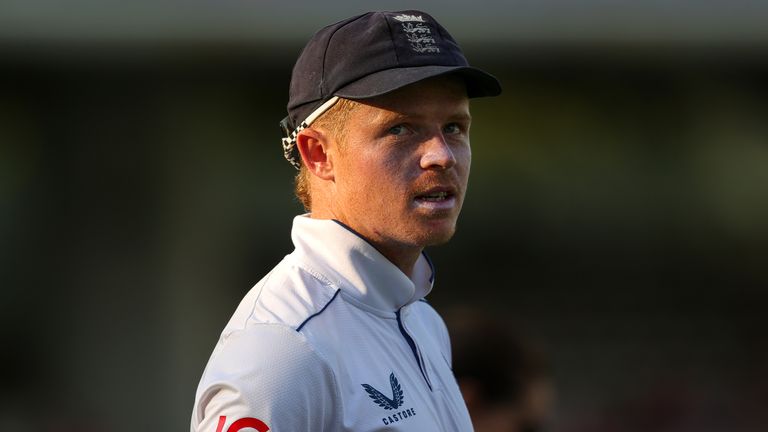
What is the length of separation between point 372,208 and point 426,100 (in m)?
0.18

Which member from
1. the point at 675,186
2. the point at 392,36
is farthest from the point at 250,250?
the point at 392,36

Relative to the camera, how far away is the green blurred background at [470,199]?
4125mm

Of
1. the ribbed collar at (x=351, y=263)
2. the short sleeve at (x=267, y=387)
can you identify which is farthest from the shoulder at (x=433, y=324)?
the short sleeve at (x=267, y=387)

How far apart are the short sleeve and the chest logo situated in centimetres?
7

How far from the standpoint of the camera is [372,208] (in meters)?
1.48

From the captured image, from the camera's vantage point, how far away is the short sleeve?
1234 mm

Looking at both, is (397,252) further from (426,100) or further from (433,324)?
(433,324)

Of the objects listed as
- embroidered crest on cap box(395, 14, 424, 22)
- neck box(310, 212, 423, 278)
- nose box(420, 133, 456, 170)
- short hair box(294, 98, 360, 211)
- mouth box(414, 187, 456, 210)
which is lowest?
neck box(310, 212, 423, 278)

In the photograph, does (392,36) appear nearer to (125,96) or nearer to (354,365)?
(354,365)

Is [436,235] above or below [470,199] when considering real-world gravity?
above

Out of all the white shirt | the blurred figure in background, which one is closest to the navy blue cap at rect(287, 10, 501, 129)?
the white shirt

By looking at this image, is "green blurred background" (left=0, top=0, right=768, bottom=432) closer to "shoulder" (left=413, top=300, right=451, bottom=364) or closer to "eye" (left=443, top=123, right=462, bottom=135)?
"shoulder" (left=413, top=300, right=451, bottom=364)

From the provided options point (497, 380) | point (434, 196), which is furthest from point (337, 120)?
point (497, 380)

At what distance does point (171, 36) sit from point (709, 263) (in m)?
2.51
